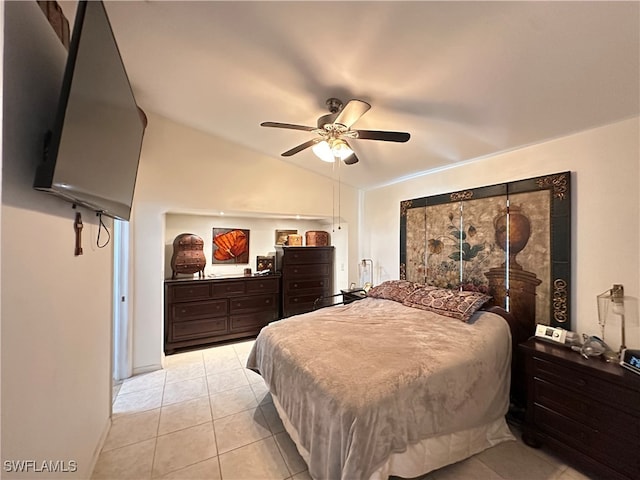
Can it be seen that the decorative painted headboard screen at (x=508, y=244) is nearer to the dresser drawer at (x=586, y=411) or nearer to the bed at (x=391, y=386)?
the bed at (x=391, y=386)

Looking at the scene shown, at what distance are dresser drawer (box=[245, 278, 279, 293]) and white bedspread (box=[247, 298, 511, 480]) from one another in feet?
5.55

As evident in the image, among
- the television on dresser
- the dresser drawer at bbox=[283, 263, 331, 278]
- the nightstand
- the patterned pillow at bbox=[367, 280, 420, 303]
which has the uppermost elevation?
the television on dresser

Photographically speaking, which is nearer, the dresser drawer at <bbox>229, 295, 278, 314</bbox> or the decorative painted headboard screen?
the decorative painted headboard screen

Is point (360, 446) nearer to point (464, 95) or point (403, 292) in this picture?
point (403, 292)

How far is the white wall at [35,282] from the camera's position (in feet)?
2.97

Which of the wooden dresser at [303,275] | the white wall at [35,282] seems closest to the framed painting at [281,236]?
the wooden dresser at [303,275]

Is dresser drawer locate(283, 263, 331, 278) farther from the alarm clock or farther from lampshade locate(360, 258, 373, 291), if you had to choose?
the alarm clock

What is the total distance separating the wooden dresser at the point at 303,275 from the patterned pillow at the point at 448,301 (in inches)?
74.2

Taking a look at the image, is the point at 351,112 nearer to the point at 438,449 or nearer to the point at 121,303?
the point at 438,449

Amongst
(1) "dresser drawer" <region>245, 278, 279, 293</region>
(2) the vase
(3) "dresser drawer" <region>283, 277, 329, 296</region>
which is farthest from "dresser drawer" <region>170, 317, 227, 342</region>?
(2) the vase

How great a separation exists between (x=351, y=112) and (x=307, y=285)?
3215 millimetres

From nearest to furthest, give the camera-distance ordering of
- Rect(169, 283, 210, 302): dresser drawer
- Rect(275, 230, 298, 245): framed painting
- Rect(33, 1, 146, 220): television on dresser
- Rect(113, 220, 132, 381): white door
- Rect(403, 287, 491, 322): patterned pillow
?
Rect(33, 1, 146, 220): television on dresser < Rect(403, 287, 491, 322): patterned pillow < Rect(113, 220, 132, 381): white door < Rect(169, 283, 210, 302): dresser drawer < Rect(275, 230, 298, 245): framed painting

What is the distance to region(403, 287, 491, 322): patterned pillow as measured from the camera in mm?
2469

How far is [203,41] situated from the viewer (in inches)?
72.0
